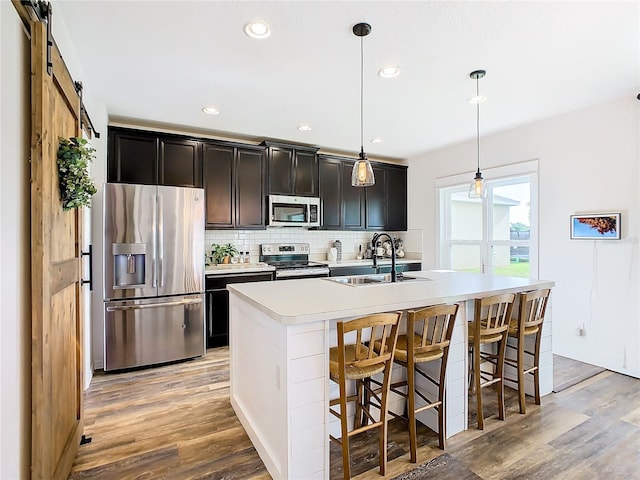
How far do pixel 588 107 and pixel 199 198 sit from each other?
4.14m

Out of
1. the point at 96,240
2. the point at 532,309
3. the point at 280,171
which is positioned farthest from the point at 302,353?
the point at 280,171

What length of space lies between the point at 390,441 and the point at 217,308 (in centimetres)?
246

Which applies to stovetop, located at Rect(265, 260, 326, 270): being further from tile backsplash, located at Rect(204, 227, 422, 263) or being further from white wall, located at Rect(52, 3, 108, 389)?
white wall, located at Rect(52, 3, 108, 389)

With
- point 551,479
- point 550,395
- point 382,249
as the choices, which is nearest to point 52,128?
point 551,479

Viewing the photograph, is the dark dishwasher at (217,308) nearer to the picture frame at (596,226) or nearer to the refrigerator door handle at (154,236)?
the refrigerator door handle at (154,236)

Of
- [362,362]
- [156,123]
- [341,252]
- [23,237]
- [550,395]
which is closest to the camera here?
[23,237]

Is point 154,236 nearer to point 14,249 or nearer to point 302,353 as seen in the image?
point 14,249

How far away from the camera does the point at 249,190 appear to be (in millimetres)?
4422

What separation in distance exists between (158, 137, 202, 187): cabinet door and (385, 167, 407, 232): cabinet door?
305cm

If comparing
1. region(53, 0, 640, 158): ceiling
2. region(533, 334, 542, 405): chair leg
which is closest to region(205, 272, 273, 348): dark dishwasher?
region(53, 0, 640, 158): ceiling

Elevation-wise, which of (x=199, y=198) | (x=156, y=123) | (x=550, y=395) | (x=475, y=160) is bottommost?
(x=550, y=395)

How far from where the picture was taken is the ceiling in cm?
197

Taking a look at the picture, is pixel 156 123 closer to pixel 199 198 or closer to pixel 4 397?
pixel 199 198

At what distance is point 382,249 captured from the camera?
230 inches
